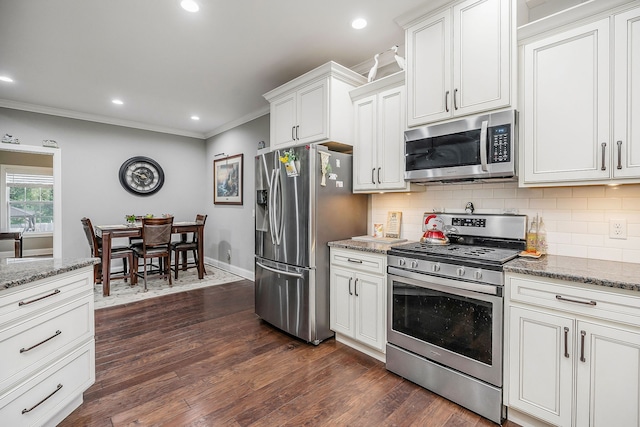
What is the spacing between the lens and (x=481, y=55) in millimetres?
2002

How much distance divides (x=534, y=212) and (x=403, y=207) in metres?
1.04

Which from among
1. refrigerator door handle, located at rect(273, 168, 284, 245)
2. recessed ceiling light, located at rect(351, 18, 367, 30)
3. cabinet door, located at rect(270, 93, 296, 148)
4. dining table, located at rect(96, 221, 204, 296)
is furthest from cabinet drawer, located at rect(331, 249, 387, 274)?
dining table, located at rect(96, 221, 204, 296)

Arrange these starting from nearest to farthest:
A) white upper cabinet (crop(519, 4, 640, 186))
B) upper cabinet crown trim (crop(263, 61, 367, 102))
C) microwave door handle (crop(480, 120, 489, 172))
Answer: white upper cabinet (crop(519, 4, 640, 186))
microwave door handle (crop(480, 120, 489, 172))
upper cabinet crown trim (crop(263, 61, 367, 102))

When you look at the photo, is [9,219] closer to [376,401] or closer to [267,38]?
[267,38]

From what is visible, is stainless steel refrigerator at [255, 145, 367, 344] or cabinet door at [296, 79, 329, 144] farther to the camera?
cabinet door at [296, 79, 329, 144]

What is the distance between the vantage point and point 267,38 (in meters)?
2.70

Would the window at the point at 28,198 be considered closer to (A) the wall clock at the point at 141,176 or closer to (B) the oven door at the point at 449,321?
(A) the wall clock at the point at 141,176

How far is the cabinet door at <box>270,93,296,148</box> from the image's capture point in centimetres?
317

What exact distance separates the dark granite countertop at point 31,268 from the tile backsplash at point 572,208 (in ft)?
8.63

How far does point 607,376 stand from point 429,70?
6.78 feet

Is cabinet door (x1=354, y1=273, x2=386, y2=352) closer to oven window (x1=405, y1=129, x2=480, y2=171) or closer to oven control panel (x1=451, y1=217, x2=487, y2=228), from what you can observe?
oven control panel (x1=451, y1=217, x2=487, y2=228)

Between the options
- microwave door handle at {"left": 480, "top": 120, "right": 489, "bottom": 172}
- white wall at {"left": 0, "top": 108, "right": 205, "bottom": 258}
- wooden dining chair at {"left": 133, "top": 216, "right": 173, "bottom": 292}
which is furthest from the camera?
white wall at {"left": 0, "top": 108, "right": 205, "bottom": 258}

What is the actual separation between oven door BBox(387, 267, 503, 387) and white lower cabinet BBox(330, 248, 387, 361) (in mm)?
125

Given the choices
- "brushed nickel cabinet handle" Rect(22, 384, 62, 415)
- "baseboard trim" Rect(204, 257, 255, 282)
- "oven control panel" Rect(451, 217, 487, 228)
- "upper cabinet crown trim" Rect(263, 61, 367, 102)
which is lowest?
"baseboard trim" Rect(204, 257, 255, 282)
